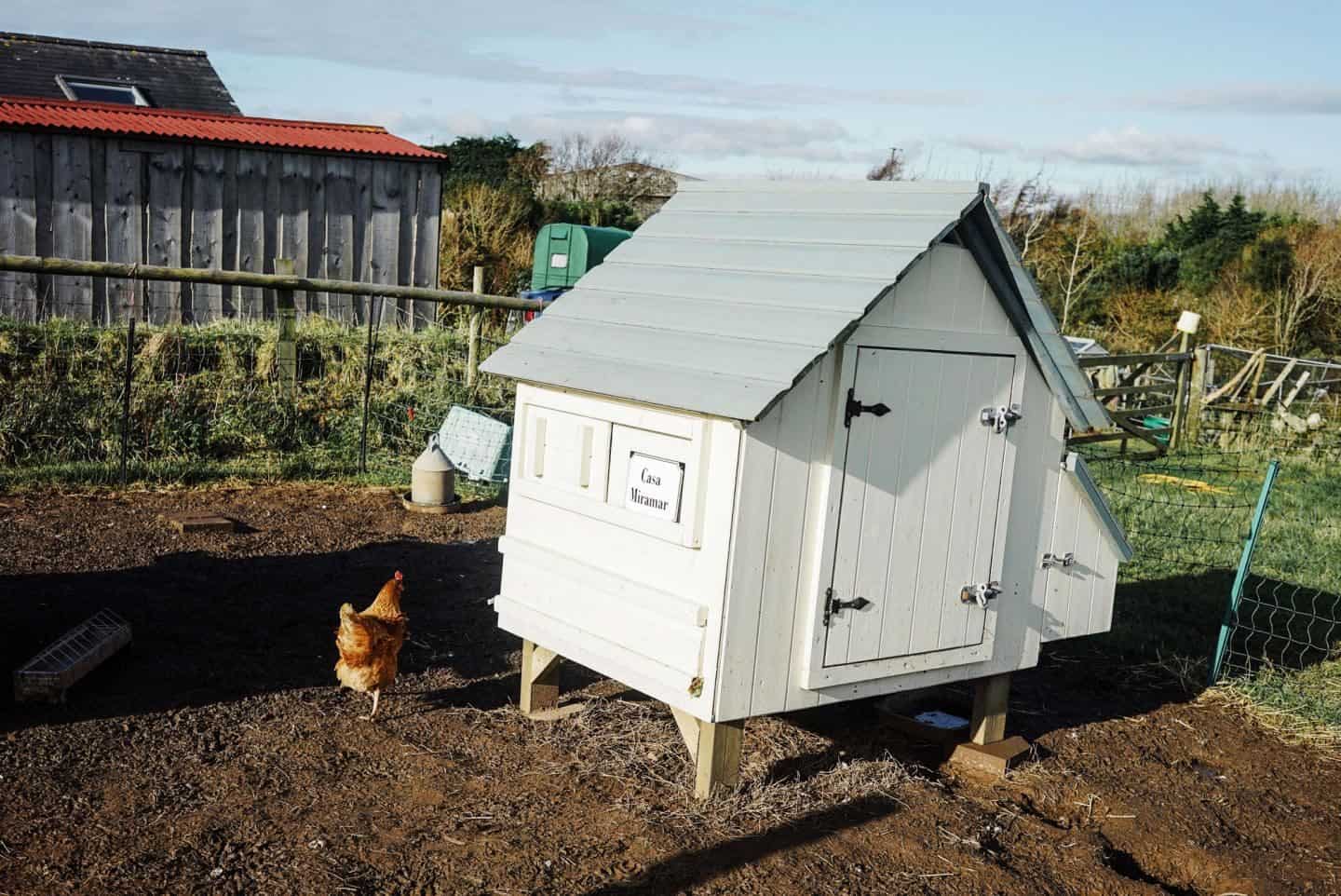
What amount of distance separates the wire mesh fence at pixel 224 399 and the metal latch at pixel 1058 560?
6.72m

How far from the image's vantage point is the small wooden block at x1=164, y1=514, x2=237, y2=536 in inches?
334

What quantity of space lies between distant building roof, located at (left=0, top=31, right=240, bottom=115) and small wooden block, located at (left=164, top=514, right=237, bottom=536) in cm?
978

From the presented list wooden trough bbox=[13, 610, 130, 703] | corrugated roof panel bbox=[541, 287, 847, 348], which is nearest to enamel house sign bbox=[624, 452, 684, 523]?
corrugated roof panel bbox=[541, 287, 847, 348]

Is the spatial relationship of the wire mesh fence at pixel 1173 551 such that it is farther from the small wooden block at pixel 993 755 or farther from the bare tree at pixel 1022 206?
the bare tree at pixel 1022 206

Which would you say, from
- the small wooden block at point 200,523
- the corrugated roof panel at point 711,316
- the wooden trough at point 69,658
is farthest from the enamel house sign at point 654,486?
the small wooden block at point 200,523

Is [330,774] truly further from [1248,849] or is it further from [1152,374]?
[1152,374]

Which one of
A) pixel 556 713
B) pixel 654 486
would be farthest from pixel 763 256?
pixel 556 713

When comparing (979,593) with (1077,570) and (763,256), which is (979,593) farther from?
(763,256)

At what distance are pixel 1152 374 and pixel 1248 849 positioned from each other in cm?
1601

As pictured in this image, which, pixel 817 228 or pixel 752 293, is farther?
pixel 817 228

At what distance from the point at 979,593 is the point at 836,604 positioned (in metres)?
0.83

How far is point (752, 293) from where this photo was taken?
4.58 m

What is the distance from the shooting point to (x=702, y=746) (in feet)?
15.3

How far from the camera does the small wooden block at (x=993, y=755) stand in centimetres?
546
